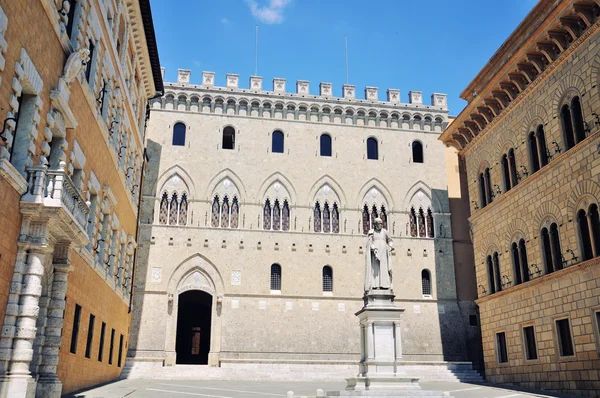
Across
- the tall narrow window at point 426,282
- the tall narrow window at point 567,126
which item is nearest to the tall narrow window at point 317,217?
the tall narrow window at point 426,282

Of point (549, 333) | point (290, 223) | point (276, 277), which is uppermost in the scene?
point (290, 223)

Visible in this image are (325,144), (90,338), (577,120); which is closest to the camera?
(90,338)

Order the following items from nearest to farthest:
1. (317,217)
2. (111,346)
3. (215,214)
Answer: (111,346), (215,214), (317,217)

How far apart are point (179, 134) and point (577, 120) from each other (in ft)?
63.1

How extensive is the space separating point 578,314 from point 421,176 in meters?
14.7

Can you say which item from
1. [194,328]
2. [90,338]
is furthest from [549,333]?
[194,328]

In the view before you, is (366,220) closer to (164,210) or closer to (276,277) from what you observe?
(276,277)

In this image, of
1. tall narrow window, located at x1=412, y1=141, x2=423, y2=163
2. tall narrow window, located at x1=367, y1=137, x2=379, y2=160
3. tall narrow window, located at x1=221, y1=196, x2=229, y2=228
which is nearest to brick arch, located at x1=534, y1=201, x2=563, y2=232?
tall narrow window, located at x1=412, y1=141, x2=423, y2=163

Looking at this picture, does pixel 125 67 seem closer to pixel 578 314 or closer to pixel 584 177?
pixel 584 177

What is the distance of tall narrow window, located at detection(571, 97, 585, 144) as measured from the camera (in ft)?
60.0

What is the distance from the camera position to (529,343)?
20.7m

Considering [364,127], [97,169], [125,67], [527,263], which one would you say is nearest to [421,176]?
[364,127]

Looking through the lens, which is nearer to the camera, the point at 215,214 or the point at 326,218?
the point at 215,214

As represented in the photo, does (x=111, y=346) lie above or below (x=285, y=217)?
below
